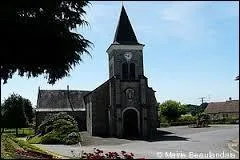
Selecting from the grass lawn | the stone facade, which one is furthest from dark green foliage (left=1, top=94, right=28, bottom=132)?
the grass lawn

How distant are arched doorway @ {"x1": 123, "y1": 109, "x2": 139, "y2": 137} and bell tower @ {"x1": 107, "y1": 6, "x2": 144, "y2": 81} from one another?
3.77 meters

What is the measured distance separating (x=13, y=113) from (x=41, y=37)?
1573 inches

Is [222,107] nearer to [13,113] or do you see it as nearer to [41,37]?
[13,113]

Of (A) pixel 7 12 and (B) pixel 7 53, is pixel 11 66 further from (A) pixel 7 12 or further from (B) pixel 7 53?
(A) pixel 7 12

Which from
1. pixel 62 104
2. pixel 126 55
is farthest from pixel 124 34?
pixel 62 104

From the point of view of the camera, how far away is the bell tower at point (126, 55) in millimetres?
43469

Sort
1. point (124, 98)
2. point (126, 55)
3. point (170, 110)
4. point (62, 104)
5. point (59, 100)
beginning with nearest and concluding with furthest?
point (124, 98) → point (126, 55) → point (62, 104) → point (59, 100) → point (170, 110)

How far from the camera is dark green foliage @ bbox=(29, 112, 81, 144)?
33.7 metres

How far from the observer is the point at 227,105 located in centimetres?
8725

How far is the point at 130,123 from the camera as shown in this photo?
4272cm

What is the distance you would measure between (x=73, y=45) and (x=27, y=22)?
5.60 feet

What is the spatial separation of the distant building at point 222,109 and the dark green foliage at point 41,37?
72902mm

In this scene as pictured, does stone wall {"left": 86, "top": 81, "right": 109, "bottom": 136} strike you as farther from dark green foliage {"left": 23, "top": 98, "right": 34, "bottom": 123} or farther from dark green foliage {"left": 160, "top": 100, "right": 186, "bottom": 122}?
dark green foliage {"left": 160, "top": 100, "right": 186, "bottom": 122}

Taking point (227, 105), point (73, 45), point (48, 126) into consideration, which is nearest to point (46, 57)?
point (73, 45)
